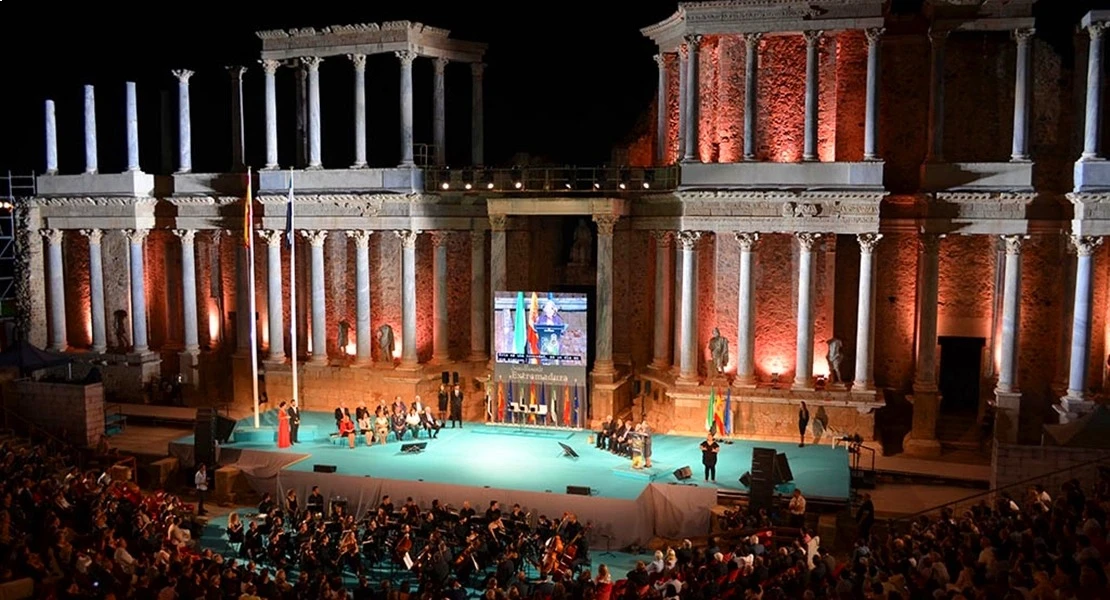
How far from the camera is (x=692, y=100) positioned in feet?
108

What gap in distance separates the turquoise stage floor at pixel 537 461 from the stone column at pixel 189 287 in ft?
25.9

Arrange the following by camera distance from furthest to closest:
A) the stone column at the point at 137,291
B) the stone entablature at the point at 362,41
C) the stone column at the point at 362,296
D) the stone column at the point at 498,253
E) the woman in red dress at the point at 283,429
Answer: the stone column at the point at 137,291, the stone column at the point at 362,296, the stone entablature at the point at 362,41, the stone column at the point at 498,253, the woman in red dress at the point at 283,429

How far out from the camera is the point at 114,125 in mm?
53594

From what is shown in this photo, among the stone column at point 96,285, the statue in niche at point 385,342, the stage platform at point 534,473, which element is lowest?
the stage platform at point 534,473

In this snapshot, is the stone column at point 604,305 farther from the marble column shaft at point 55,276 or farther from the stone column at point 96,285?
the marble column shaft at point 55,276

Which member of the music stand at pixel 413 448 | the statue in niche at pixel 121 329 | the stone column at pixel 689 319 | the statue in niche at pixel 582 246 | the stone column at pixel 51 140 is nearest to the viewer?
the music stand at pixel 413 448

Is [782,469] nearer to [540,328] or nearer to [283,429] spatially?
[540,328]

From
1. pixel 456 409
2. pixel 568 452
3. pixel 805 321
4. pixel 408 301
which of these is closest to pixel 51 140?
pixel 408 301

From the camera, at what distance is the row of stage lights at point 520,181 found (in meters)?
34.9

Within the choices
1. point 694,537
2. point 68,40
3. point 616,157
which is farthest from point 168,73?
point 694,537

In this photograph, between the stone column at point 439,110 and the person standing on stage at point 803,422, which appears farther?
the stone column at point 439,110

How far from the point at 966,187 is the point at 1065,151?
4.26 m

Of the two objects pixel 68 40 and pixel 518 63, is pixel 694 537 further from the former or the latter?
pixel 68 40

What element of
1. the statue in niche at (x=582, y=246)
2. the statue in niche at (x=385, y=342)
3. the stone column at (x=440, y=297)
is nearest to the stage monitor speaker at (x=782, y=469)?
the stone column at (x=440, y=297)
